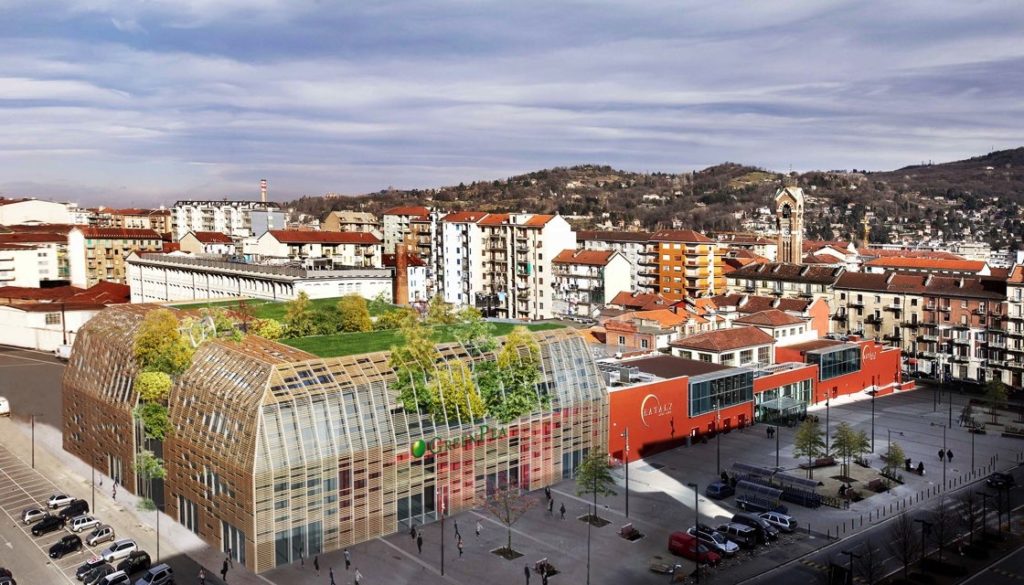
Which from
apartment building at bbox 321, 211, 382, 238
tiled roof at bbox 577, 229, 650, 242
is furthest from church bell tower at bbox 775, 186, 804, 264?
apartment building at bbox 321, 211, 382, 238

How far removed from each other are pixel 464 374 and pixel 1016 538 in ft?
79.2

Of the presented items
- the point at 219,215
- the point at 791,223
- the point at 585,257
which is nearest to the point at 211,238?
the point at 219,215

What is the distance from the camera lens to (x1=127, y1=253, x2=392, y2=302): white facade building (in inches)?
2923

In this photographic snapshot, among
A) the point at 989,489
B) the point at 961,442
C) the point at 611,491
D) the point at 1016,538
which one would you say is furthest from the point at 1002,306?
the point at 611,491

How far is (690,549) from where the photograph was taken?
33781 millimetres

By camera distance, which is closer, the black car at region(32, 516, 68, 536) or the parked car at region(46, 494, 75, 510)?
the black car at region(32, 516, 68, 536)

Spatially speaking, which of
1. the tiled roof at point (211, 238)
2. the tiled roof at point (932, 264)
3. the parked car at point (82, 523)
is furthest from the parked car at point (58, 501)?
the tiled roof at point (932, 264)

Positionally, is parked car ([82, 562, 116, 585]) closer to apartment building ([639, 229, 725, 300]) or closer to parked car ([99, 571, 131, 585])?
parked car ([99, 571, 131, 585])

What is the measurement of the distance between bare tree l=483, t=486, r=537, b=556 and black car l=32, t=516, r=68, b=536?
1804cm

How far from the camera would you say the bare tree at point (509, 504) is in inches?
1435

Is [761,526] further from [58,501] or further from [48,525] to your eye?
[58,501]

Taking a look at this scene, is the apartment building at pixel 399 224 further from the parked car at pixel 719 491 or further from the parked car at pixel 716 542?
the parked car at pixel 716 542

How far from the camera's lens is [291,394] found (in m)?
33.9

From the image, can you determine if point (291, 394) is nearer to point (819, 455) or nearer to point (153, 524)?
point (153, 524)
